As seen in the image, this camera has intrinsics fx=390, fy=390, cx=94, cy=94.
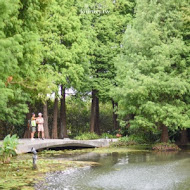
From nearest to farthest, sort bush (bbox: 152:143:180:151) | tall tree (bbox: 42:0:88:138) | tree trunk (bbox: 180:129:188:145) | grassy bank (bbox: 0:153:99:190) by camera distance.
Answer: grassy bank (bbox: 0:153:99:190) → bush (bbox: 152:143:180:151) → tall tree (bbox: 42:0:88:138) → tree trunk (bbox: 180:129:188:145)

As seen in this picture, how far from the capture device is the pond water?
10.7 metres

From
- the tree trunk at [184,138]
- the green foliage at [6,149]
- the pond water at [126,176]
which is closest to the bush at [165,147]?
the tree trunk at [184,138]

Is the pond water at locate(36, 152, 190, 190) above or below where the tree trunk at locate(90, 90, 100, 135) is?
below

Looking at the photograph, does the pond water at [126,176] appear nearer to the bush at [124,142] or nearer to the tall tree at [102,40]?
the bush at [124,142]

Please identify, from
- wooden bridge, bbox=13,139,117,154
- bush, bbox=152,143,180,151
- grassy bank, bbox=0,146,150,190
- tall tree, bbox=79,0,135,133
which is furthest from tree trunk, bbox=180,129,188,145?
grassy bank, bbox=0,146,150,190

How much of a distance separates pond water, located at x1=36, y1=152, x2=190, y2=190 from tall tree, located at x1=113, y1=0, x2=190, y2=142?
589 centimetres

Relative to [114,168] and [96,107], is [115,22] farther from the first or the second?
[114,168]

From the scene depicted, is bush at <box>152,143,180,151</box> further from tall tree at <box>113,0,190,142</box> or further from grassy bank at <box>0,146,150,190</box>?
grassy bank at <box>0,146,150,190</box>

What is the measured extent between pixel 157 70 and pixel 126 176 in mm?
11573

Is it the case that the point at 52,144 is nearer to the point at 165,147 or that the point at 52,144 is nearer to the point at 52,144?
the point at 52,144

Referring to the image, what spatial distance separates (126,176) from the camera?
1266 cm

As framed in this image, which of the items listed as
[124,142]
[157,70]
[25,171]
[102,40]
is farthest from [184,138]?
[25,171]

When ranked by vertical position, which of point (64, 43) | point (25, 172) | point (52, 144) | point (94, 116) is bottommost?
point (25, 172)

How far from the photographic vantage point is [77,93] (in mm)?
31188
